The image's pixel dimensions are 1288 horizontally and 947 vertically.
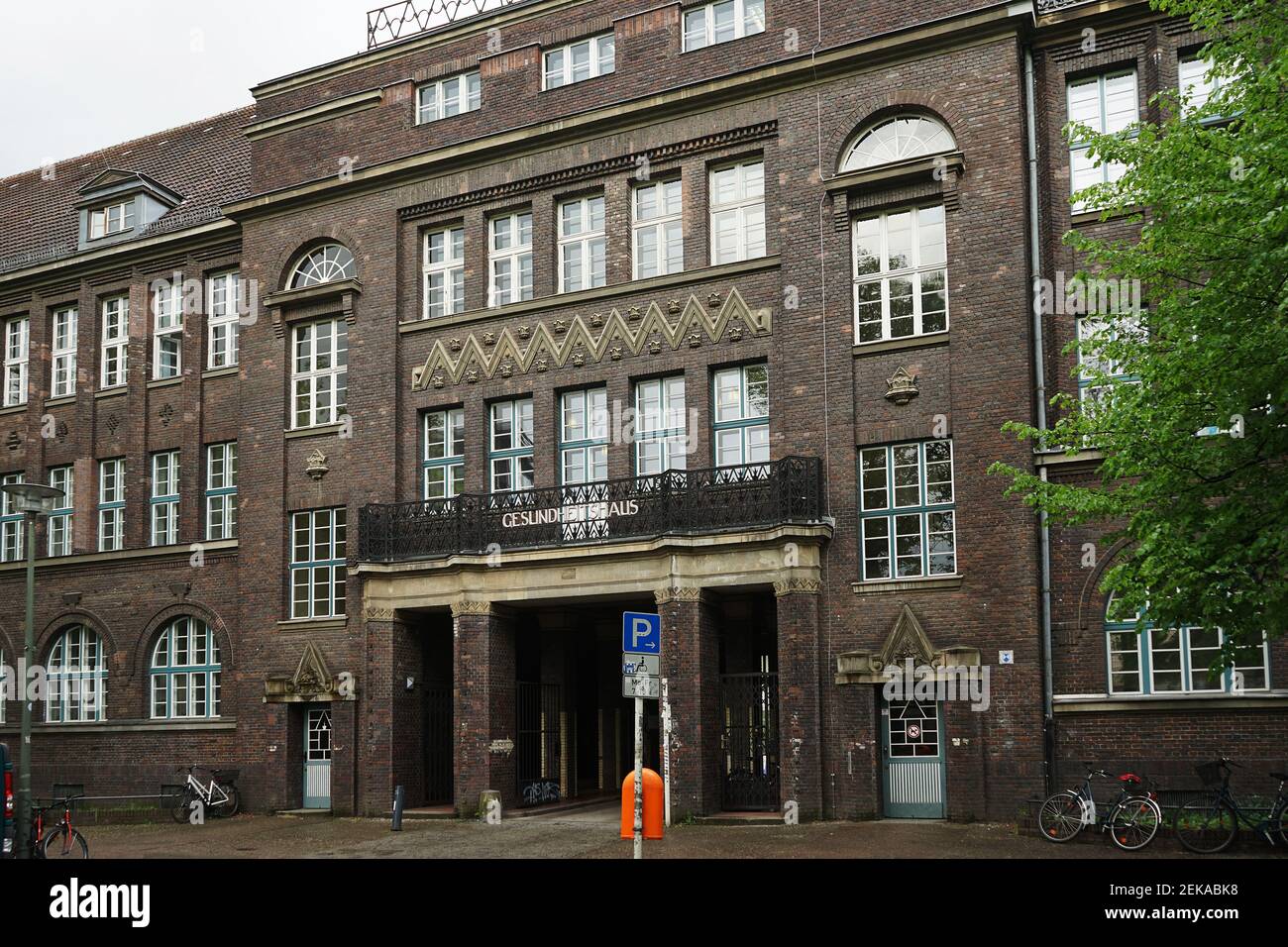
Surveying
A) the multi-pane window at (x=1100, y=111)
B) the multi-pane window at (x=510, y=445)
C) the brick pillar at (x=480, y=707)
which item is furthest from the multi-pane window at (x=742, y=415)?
the multi-pane window at (x=1100, y=111)

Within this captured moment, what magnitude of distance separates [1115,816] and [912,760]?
4.55 meters

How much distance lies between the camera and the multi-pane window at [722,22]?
26.2 m

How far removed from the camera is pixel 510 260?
2838cm

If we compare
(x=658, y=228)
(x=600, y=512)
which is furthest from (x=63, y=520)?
(x=658, y=228)

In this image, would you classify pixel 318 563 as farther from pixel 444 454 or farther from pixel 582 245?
pixel 582 245

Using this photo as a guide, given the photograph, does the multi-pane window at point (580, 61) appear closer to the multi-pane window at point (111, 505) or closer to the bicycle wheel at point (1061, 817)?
the multi-pane window at point (111, 505)

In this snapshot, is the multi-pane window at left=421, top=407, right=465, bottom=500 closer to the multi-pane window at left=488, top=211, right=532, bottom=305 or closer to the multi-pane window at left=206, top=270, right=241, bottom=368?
the multi-pane window at left=488, top=211, right=532, bottom=305

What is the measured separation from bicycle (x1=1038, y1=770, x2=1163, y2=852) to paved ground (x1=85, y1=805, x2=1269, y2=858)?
0.21m

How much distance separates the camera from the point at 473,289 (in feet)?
92.8

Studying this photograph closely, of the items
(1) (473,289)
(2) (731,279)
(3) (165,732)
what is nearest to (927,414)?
(2) (731,279)

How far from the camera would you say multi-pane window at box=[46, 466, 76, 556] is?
3419cm

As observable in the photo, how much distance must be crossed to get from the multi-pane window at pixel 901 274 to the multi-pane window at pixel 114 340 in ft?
63.9

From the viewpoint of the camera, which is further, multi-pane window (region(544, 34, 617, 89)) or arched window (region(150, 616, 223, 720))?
arched window (region(150, 616, 223, 720))

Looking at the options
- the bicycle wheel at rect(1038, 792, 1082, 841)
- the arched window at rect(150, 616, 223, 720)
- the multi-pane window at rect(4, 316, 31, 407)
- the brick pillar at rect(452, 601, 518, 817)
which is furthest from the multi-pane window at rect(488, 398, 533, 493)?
the multi-pane window at rect(4, 316, 31, 407)
